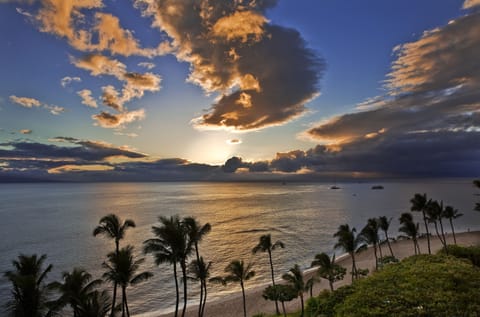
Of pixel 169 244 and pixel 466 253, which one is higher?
pixel 169 244

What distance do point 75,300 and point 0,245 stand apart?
63.6m

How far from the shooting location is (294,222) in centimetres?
9575

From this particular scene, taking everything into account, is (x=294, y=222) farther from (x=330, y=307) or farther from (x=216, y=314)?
(x=330, y=307)

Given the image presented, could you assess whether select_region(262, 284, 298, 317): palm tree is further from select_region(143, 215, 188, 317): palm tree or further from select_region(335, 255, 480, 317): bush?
select_region(143, 215, 188, 317): palm tree

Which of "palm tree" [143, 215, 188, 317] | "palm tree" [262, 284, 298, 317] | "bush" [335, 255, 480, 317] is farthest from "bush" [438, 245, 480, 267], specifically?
"palm tree" [143, 215, 188, 317]

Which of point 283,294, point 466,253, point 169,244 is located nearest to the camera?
point 169,244

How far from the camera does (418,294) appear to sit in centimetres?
1789

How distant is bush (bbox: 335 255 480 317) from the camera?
1592 centimetres

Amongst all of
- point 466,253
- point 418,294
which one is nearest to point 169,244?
point 418,294

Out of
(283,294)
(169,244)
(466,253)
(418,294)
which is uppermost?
(169,244)

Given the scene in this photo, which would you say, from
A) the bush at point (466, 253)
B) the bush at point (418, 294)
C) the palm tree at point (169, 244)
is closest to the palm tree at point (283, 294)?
the bush at point (418, 294)

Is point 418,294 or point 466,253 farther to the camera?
point 466,253

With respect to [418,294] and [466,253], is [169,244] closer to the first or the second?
[418,294]

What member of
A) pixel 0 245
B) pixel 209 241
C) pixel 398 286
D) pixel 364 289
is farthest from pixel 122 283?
pixel 0 245
